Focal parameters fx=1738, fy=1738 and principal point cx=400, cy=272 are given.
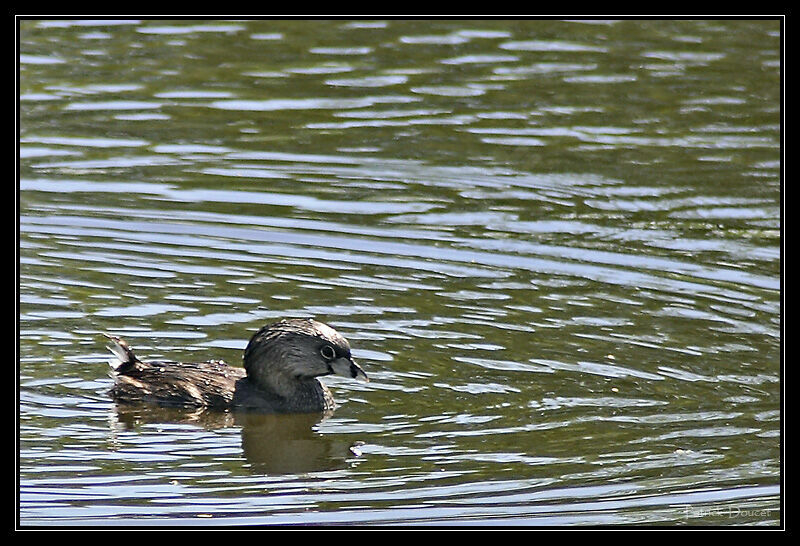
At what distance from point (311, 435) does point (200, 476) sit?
4.12 ft

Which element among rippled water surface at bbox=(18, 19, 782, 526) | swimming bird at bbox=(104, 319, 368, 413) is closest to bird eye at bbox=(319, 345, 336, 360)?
swimming bird at bbox=(104, 319, 368, 413)

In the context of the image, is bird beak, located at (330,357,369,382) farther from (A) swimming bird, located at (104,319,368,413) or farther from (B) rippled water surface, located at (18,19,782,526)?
(B) rippled water surface, located at (18,19,782,526)

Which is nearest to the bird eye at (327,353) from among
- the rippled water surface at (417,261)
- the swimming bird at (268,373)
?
the swimming bird at (268,373)

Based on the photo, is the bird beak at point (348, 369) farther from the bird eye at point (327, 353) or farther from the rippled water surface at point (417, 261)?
the rippled water surface at point (417, 261)

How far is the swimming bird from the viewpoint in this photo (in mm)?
10766

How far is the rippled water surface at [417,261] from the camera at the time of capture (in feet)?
31.5

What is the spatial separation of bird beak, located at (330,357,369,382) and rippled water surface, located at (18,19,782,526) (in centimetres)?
21

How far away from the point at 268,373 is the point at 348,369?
53cm

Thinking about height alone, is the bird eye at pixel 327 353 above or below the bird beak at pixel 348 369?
above

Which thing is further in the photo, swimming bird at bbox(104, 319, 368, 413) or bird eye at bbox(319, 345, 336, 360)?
bird eye at bbox(319, 345, 336, 360)

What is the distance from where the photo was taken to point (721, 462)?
9977 millimetres

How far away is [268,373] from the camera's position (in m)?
11.0

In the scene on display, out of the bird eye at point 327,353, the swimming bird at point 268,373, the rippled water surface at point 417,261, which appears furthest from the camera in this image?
the bird eye at point 327,353
